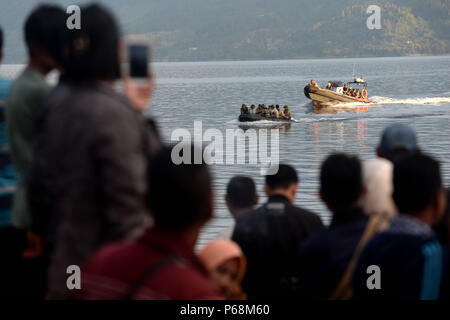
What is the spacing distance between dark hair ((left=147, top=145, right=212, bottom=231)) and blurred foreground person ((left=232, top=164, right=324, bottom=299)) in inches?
98.3

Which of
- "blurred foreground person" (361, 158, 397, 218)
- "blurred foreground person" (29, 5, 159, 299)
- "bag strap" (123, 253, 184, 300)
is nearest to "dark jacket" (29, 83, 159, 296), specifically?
"blurred foreground person" (29, 5, 159, 299)

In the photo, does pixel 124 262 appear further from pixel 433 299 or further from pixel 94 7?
pixel 433 299

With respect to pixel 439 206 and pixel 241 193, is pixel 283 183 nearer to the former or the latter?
pixel 241 193

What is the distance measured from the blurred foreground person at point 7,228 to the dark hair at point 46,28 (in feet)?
1.59

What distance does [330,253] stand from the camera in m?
4.45

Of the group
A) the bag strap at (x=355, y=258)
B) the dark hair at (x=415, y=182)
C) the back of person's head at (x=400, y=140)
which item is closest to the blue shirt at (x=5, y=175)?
the bag strap at (x=355, y=258)

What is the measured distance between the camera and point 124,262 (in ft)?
9.39

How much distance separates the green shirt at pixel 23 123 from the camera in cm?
418

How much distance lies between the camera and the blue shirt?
184 inches

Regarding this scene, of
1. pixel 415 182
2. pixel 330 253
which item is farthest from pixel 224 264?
pixel 415 182

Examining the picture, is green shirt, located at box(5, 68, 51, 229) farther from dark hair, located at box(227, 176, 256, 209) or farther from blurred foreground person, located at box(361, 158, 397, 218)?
dark hair, located at box(227, 176, 256, 209)

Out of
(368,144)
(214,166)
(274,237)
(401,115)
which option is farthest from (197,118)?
(274,237)

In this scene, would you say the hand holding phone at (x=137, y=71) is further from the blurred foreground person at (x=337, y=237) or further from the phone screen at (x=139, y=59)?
the blurred foreground person at (x=337, y=237)

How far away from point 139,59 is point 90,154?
53 centimetres
